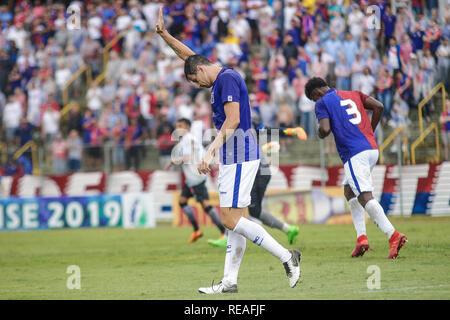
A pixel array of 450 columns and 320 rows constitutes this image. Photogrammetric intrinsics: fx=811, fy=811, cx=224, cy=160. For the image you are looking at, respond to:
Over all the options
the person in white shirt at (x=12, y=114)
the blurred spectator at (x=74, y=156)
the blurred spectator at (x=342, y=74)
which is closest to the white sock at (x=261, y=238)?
the blurred spectator at (x=342, y=74)

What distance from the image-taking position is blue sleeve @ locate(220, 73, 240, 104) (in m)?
8.64

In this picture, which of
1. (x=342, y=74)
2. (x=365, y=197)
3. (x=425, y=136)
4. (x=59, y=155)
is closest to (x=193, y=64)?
(x=365, y=197)

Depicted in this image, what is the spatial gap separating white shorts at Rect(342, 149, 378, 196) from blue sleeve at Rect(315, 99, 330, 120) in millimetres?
789

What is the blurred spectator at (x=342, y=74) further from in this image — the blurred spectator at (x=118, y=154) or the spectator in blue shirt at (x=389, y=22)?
the blurred spectator at (x=118, y=154)

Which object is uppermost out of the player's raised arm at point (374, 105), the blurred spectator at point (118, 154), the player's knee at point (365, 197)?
the player's raised arm at point (374, 105)

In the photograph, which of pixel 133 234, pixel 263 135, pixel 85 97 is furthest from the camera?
pixel 85 97

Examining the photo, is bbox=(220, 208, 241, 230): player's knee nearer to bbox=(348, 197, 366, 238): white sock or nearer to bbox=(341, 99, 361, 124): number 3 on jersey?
bbox=(341, 99, 361, 124): number 3 on jersey

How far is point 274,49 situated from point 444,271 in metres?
15.8

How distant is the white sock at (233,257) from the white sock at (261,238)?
0.24m

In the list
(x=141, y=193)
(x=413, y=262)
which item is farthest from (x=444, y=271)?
(x=141, y=193)

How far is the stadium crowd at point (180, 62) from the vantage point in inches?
841

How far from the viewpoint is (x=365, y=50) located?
22344mm

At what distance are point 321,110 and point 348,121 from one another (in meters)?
0.49

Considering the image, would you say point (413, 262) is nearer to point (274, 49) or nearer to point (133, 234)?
point (133, 234)
